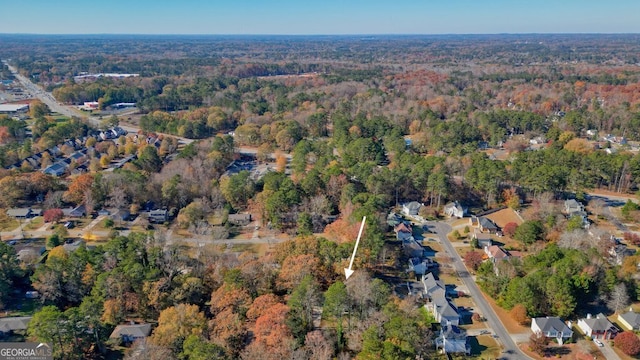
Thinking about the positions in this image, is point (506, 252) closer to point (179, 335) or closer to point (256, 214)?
point (256, 214)

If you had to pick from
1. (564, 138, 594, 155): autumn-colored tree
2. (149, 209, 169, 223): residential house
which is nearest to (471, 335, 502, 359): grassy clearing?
(149, 209, 169, 223): residential house

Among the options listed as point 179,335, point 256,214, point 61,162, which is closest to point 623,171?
point 256,214

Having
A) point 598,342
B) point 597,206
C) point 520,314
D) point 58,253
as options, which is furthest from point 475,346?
point 58,253

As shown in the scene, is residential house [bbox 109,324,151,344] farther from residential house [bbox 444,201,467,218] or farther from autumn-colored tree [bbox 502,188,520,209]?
autumn-colored tree [bbox 502,188,520,209]

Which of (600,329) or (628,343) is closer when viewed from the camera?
(628,343)

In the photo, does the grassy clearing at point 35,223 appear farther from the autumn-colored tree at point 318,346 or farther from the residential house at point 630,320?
the residential house at point 630,320

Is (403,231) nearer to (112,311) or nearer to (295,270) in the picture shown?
(295,270)

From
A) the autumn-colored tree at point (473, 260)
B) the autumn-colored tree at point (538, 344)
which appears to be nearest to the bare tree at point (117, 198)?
the autumn-colored tree at point (473, 260)
